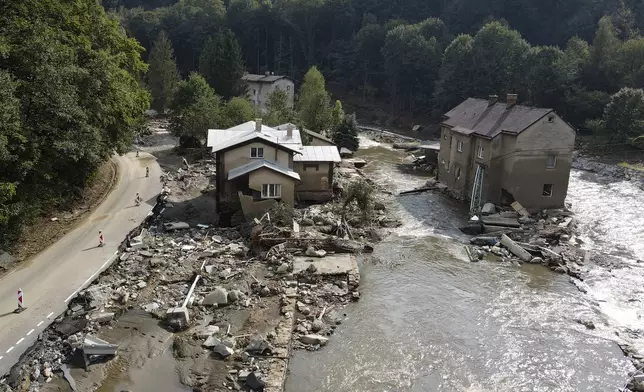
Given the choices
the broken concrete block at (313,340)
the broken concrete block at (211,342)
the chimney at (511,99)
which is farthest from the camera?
the chimney at (511,99)

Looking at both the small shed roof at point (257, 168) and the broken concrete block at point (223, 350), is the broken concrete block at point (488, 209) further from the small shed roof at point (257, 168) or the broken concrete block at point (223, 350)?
the broken concrete block at point (223, 350)

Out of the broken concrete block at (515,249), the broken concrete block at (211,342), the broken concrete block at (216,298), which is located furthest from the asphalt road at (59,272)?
the broken concrete block at (515,249)

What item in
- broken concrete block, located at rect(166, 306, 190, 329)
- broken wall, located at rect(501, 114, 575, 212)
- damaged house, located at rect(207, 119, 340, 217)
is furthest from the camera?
broken wall, located at rect(501, 114, 575, 212)

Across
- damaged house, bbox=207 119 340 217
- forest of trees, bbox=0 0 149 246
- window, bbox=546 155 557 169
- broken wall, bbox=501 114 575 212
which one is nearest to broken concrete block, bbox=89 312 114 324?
forest of trees, bbox=0 0 149 246

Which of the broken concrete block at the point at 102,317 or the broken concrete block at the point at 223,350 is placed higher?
the broken concrete block at the point at 102,317

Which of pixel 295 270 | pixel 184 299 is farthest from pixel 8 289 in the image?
pixel 295 270

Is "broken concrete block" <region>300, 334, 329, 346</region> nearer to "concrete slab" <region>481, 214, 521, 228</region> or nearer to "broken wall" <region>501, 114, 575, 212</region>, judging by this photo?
"concrete slab" <region>481, 214, 521, 228</region>
